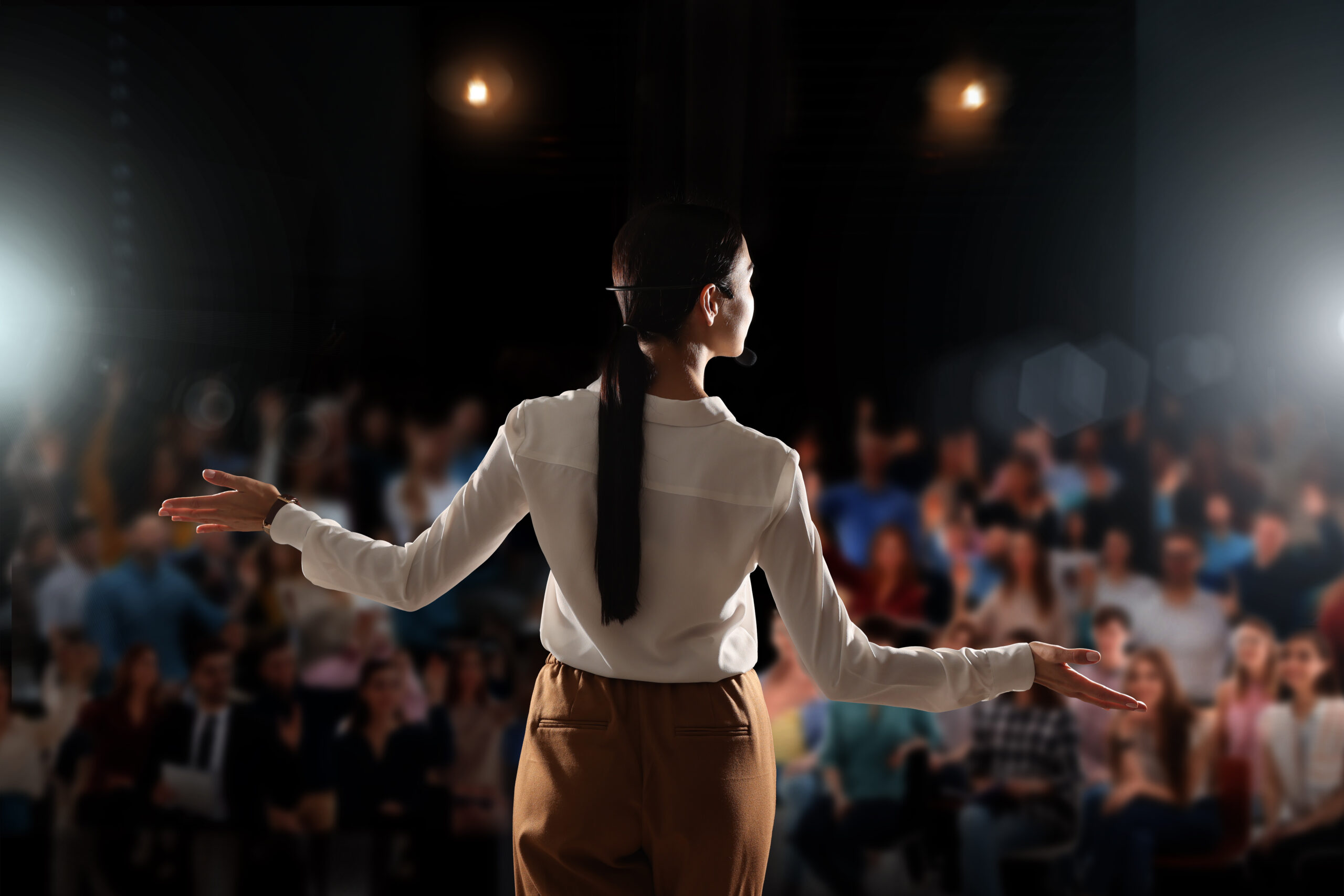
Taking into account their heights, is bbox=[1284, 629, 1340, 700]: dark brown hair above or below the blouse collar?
below

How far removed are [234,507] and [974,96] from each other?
232 cm

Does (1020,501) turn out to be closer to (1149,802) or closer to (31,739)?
(1149,802)

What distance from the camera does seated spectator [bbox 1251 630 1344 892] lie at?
246 cm

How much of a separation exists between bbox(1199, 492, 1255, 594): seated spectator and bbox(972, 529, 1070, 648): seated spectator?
435 millimetres

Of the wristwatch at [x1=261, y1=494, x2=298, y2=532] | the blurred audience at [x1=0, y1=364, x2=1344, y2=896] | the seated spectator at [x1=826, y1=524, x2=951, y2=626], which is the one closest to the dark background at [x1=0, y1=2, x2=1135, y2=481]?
the blurred audience at [x1=0, y1=364, x2=1344, y2=896]

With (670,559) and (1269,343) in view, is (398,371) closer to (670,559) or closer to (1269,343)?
(670,559)

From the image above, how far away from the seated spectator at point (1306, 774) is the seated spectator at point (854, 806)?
3.17 ft

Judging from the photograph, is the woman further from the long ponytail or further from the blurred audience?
the blurred audience

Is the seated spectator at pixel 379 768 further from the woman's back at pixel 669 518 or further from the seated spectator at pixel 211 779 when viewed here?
the woman's back at pixel 669 518

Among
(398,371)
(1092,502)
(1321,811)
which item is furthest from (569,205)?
(1321,811)

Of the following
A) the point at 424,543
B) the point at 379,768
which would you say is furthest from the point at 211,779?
the point at 424,543

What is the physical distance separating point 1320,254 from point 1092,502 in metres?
0.97

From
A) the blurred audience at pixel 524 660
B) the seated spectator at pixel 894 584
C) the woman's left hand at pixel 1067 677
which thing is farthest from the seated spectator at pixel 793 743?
the woman's left hand at pixel 1067 677

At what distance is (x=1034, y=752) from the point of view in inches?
97.6
